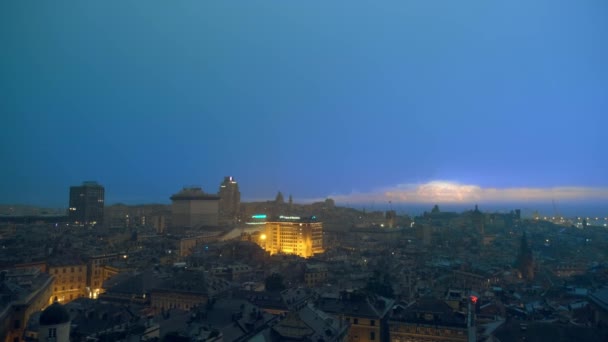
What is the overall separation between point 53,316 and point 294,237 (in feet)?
454

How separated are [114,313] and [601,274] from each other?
94.4m

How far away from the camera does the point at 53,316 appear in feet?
99.0

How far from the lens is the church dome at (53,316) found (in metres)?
30.0

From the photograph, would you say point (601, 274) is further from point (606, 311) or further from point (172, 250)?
point (172, 250)

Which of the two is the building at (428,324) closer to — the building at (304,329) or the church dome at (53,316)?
the building at (304,329)

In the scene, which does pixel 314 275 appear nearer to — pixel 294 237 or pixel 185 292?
pixel 185 292

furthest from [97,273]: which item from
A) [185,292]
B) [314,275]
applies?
[314,275]

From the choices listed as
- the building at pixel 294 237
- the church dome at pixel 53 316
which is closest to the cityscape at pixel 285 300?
the church dome at pixel 53 316

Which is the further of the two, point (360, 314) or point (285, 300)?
point (285, 300)

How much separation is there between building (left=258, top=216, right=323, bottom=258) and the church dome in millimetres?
133071

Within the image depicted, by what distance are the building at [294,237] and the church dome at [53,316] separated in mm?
133071

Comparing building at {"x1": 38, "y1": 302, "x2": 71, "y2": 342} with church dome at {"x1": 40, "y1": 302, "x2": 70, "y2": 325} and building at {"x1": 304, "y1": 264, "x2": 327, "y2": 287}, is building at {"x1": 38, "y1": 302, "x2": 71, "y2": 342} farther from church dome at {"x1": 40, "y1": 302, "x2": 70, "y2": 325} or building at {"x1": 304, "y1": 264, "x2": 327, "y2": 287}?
building at {"x1": 304, "y1": 264, "x2": 327, "y2": 287}

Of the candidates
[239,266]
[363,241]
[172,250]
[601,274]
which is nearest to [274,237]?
[363,241]

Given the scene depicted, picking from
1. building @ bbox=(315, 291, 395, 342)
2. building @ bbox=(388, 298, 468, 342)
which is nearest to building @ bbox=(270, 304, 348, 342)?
building @ bbox=(315, 291, 395, 342)
